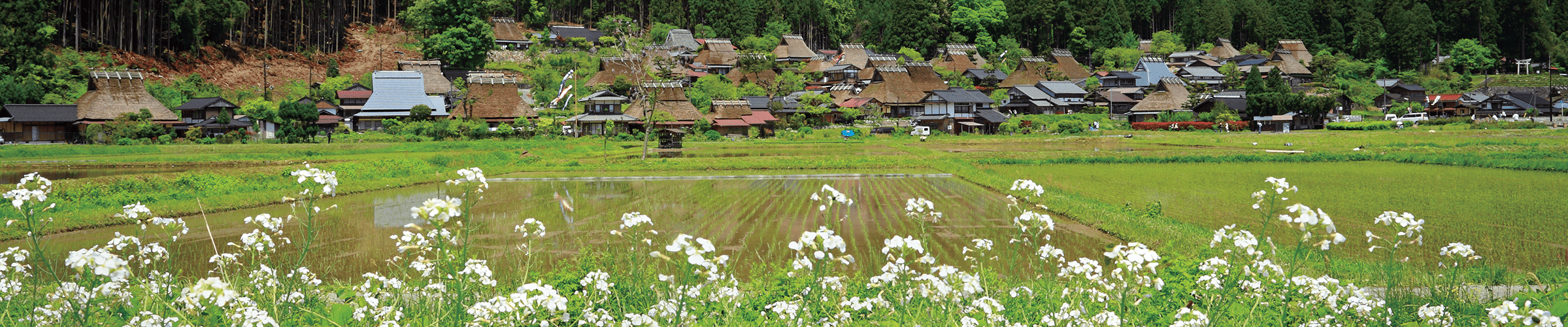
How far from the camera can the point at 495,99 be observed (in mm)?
40125

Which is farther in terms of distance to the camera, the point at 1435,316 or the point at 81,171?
the point at 81,171

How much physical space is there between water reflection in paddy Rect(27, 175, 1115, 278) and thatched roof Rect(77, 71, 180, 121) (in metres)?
24.5

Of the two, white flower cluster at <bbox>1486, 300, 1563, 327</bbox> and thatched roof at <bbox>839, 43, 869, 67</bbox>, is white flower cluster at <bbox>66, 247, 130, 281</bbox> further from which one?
thatched roof at <bbox>839, 43, 869, 67</bbox>

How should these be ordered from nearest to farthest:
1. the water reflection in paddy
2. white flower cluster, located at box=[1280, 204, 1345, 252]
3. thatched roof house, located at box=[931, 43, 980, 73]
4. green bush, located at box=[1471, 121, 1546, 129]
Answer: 1. white flower cluster, located at box=[1280, 204, 1345, 252]
2. the water reflection in paddy
3. green bush, located at box=[1471, 121, 1546, 129]
4. thatched roof house, located at box=[931, 43, 980, 73]

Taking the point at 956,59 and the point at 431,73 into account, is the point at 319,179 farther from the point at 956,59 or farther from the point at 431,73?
the point at 956,59

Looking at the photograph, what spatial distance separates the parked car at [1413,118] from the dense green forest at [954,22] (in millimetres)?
18152

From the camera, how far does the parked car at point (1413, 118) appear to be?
39.8 meters

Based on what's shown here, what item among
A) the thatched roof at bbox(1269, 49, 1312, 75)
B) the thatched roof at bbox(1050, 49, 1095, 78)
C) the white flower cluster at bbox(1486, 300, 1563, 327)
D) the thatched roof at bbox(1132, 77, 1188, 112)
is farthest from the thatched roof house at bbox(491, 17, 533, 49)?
the white flower cluster at bbox(1486, 300, 1563, 327)

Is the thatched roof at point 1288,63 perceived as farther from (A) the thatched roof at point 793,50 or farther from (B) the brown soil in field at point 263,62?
(B) the brown soil in field at point 263,62

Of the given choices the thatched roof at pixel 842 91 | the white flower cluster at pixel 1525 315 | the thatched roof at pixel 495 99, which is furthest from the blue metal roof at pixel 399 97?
the white flower cluster at pixel 1525 315

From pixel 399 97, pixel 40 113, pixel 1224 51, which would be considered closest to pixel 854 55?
pixel 1224 51

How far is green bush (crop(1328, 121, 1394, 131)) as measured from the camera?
3728 cm

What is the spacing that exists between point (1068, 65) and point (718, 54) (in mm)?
23762

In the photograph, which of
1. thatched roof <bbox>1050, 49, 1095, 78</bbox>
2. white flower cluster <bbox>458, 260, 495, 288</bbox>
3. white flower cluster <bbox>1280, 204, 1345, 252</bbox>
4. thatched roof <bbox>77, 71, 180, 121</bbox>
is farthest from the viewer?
thatched roof <bbox>1050, 49, 1095, 78</bbox>
